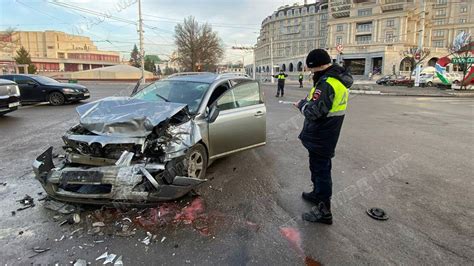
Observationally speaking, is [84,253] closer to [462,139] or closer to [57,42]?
[462,139]

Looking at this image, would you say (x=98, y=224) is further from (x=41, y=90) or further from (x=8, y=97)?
(x=41, y=90)

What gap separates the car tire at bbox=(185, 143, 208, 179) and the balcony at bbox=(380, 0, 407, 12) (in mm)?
87652

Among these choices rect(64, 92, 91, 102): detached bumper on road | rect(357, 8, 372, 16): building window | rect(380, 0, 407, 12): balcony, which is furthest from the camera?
rect(357, 8, 372, 16): building window

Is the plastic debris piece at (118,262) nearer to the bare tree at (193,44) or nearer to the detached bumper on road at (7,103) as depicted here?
the detached bumper on road at (7,103)

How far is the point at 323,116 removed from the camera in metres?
3.35

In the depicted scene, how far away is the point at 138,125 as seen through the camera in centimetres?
365

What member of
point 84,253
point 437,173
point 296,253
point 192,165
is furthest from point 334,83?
point 437,173

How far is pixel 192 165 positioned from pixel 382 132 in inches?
261

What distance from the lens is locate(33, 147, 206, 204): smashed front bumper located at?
10.7 feet

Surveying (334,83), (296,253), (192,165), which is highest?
(334,83)

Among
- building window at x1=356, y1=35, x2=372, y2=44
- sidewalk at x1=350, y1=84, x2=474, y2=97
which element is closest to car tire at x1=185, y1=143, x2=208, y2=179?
sidewalk at x1=350, y1=84, x2=474, y2=97

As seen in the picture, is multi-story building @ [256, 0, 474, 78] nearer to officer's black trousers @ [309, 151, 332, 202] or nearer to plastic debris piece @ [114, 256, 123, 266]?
officer's black trousers @ [309, 151, 332, 202]

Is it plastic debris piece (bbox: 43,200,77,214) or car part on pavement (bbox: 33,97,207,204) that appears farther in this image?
plastic debris piece (bbox: 43,200,77,214)

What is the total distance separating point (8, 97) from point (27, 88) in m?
4.28
